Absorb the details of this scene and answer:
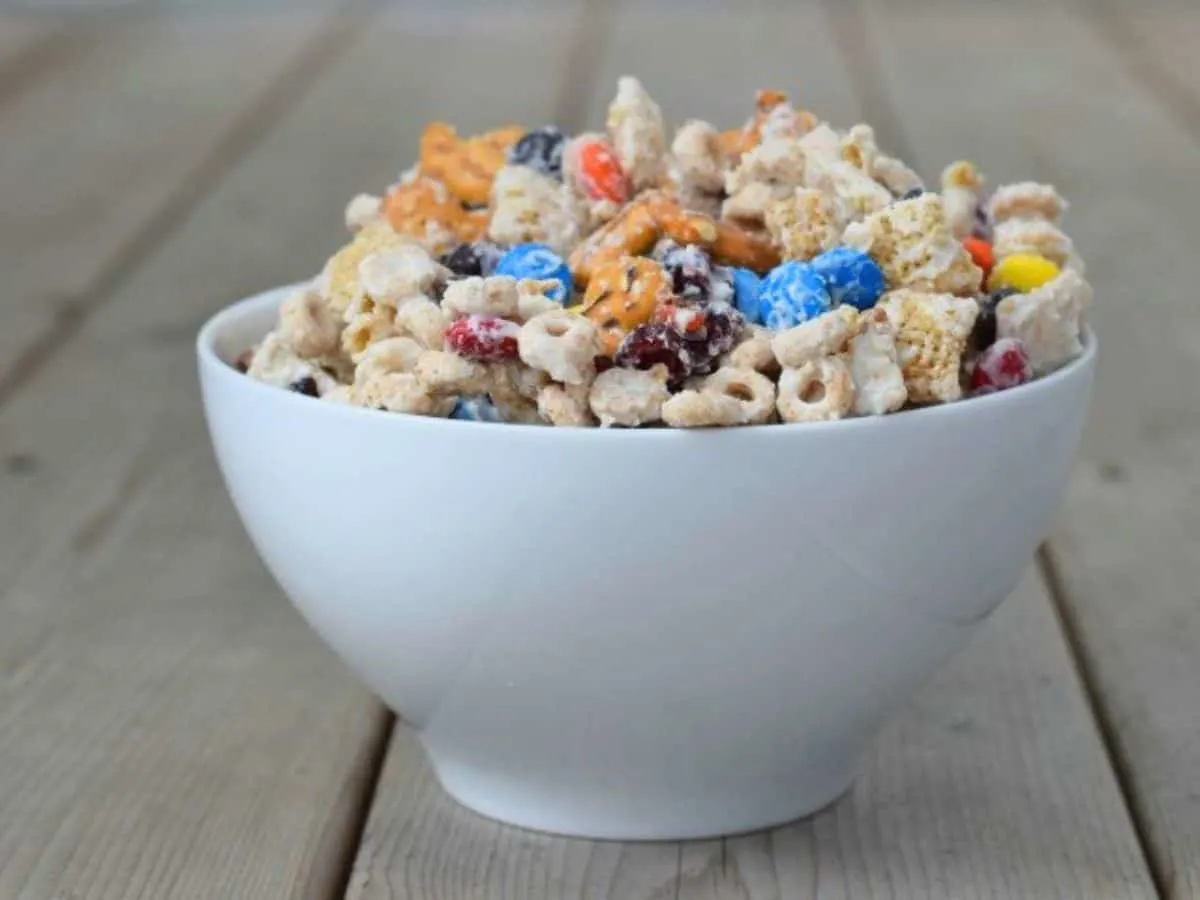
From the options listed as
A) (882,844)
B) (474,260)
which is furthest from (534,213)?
(882,844)

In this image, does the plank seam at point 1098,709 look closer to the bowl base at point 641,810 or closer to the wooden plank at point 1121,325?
the wooden plank at point 1121,325

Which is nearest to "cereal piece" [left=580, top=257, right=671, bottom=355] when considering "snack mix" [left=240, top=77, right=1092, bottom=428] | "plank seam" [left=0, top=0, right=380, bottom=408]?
"snack mix" [left=240, top=77, right=1092, bottom=428]

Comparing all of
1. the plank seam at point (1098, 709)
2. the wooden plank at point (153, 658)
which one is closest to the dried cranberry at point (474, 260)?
the wooden plank at point (153, 658)

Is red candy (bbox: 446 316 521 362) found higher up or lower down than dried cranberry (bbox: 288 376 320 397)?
higher up

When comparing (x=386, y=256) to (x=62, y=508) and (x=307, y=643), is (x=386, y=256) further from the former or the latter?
(x=62, y=508)

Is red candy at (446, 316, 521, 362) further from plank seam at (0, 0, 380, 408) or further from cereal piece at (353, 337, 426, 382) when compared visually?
plank seam at (0, 0, 380, 408)

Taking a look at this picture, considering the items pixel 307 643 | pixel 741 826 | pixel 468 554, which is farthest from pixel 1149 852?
pixel 307 643
